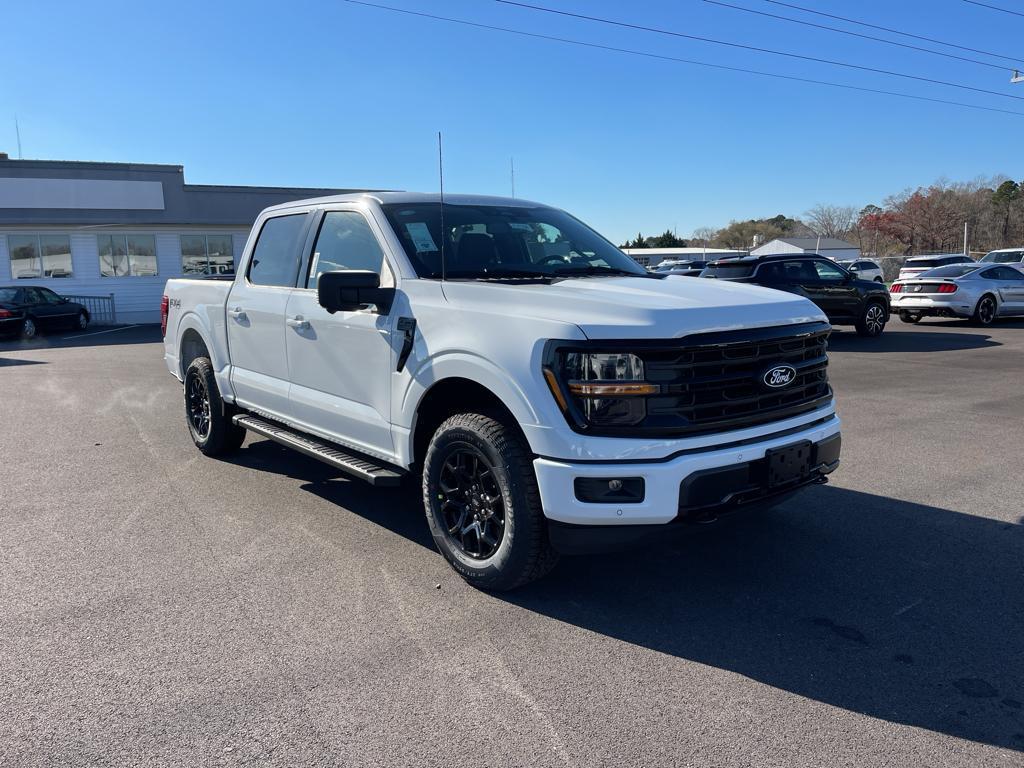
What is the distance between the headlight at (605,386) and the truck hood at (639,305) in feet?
0.38

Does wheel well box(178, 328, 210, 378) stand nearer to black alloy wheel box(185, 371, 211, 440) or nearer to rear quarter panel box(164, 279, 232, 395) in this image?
rear quarter panel box(164, 279, 232, 395)

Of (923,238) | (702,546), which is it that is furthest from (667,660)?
(923,238)

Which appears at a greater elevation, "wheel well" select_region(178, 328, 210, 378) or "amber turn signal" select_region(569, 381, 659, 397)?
"amber turn signal" select_region(569, 381, 659, 397)

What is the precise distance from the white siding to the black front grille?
2809cm

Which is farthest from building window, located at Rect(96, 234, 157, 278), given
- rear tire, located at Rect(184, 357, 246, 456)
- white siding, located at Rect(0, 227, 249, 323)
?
rear tire, located at Rect(184, 357, 246, 456)

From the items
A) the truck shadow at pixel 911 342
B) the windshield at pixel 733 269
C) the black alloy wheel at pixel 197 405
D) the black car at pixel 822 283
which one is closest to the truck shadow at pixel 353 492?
the black alloy wheel at pixel 197 405

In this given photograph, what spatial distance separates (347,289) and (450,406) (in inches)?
32.0

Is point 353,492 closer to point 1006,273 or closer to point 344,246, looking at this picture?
point 344,246

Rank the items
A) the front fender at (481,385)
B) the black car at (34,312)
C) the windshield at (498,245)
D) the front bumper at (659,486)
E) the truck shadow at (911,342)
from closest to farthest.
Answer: the front bumper at (659,486), the front fender at (481,385), the windshield at (498,245), the truck shadow at (911,342), the black car at (34,312)

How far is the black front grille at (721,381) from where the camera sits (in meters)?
3.39

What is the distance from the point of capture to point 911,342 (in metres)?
15.4

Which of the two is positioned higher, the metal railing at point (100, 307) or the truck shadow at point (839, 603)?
the metal railing at point (100, 307)

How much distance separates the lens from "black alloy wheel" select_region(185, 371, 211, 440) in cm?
662

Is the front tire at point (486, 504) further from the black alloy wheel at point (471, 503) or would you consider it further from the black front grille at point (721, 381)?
the black front grille at point (721, 381)
